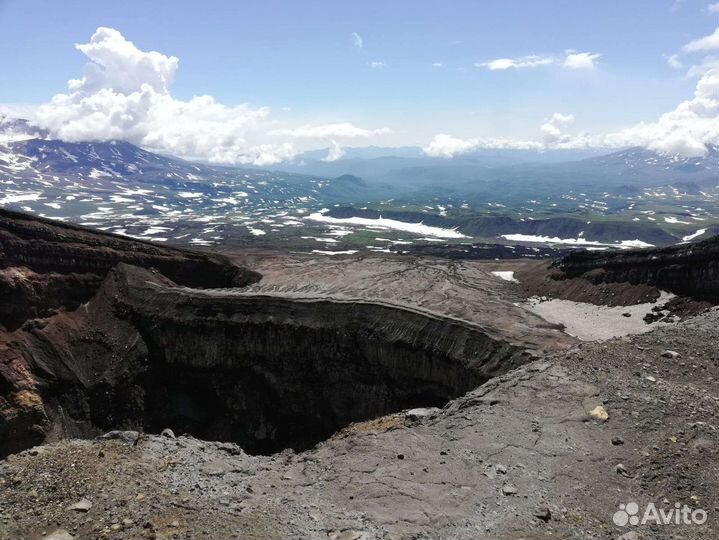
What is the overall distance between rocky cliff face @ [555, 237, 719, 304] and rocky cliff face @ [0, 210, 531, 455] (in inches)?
728

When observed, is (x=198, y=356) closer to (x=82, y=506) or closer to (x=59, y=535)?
(x=82, y=506)

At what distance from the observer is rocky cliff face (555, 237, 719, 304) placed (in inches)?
1560

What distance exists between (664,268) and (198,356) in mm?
40726

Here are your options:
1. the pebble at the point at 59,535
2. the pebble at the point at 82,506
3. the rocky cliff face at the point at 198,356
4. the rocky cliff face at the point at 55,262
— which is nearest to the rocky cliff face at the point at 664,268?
the rocky cliff face at the point at 198,356

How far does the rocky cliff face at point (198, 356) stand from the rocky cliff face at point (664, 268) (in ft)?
60.6

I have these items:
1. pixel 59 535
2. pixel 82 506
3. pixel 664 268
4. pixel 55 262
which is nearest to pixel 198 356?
pixel 55 262

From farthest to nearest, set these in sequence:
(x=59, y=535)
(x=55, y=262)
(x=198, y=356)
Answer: (x=55, y=262)
(x=198, y=356)
(x=59, y=535)

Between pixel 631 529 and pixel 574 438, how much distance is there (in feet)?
14.6

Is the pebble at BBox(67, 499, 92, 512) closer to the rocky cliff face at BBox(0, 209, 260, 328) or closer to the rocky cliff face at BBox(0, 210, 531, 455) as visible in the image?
the rocky cliff face at BBox(0, 210, 531, 455)

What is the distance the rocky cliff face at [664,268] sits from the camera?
39625 mm

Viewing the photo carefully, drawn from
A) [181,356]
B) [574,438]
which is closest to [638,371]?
[574,438]

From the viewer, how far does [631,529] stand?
1203cm

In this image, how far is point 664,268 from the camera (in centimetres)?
4328

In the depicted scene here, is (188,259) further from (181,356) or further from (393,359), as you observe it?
(393,359)
